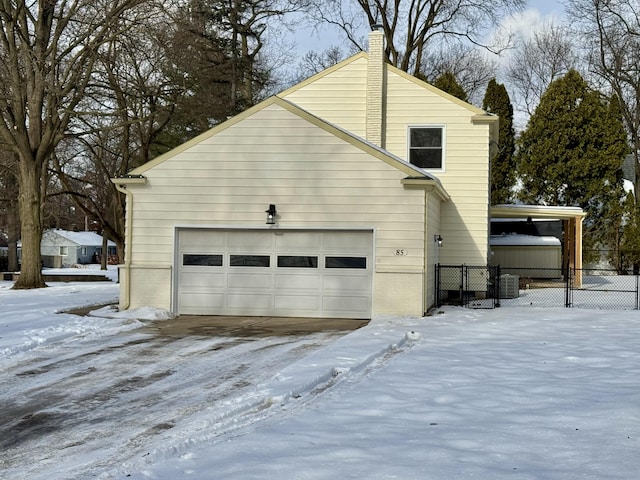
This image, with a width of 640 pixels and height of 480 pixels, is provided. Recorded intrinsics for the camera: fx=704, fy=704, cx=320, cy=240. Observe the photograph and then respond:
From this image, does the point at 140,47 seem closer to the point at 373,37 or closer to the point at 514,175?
the point at 373,37

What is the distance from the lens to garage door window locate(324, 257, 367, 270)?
1605 cm

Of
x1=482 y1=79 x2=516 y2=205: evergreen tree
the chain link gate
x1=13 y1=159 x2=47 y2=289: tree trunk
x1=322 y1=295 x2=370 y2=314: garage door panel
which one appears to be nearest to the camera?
x1=322 y1=295 x2=370 y2=314: garage door panel

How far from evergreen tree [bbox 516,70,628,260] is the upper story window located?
13.8 meters

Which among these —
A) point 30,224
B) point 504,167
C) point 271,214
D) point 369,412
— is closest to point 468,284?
point 271,214

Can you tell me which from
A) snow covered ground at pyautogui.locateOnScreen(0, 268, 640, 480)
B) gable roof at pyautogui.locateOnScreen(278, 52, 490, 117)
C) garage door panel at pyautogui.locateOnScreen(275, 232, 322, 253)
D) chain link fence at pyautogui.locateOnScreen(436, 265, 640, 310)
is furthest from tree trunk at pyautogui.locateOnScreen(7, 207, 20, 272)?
snow covered ground at pyautogui.locateOnScreen(0, 268, 640, 480)

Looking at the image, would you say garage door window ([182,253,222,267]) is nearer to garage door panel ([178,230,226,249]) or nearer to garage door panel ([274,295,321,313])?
garage door panel ([178,230,226,249])

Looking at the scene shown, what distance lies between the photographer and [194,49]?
84.9 feet

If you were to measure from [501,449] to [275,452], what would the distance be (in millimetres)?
1874

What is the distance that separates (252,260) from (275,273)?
0.61 m

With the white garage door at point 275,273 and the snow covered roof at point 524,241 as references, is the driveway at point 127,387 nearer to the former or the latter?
the white garage door at point 275,273

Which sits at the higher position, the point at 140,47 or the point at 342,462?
the point at 140,47

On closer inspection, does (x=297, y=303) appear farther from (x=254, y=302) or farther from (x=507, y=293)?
(x=507, y=293)

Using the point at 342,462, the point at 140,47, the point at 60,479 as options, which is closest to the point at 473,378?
the point at 342,462

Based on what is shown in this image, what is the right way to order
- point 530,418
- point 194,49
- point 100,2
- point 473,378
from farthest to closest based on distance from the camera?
point 194,49 → point 100,2 → point 473,378 → point 530,418
